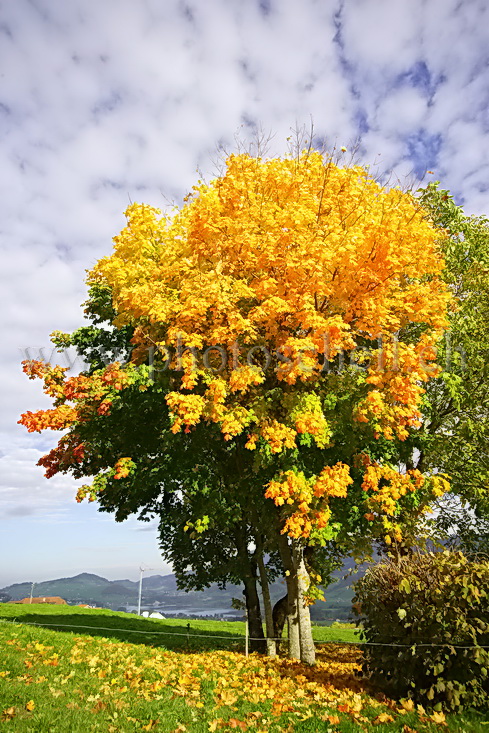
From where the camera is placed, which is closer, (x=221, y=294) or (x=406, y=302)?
(x=221, y=294)

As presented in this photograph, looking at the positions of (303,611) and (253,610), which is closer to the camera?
(303,611)

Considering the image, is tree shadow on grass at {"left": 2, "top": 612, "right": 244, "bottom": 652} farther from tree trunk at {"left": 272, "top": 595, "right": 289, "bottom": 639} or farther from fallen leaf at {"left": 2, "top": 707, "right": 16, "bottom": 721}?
fallen leaf at {"left": 2, "top": 707, "right": 16, "bottom": 721}

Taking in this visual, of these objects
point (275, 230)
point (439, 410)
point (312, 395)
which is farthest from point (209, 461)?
point (439, 410)

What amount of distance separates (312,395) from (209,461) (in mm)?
4101

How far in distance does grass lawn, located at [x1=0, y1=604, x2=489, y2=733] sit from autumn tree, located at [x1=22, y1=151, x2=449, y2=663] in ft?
10.1

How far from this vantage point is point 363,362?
13281mm

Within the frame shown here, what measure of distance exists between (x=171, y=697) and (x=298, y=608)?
6507 millimetres

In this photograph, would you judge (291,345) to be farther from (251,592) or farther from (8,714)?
(251,592)

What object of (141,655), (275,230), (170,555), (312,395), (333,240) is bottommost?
(141,655)

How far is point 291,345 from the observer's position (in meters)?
11.0

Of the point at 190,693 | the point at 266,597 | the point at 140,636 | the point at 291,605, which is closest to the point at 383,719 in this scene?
the point at 190,693

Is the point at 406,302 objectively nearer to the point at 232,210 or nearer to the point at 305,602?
the point at 232,210

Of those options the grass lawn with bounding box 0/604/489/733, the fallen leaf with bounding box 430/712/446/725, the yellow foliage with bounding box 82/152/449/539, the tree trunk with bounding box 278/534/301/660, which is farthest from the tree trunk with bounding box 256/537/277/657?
the fallen leaf with bounding box 430/712/446/725

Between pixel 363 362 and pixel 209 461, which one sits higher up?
pixel 363 362
